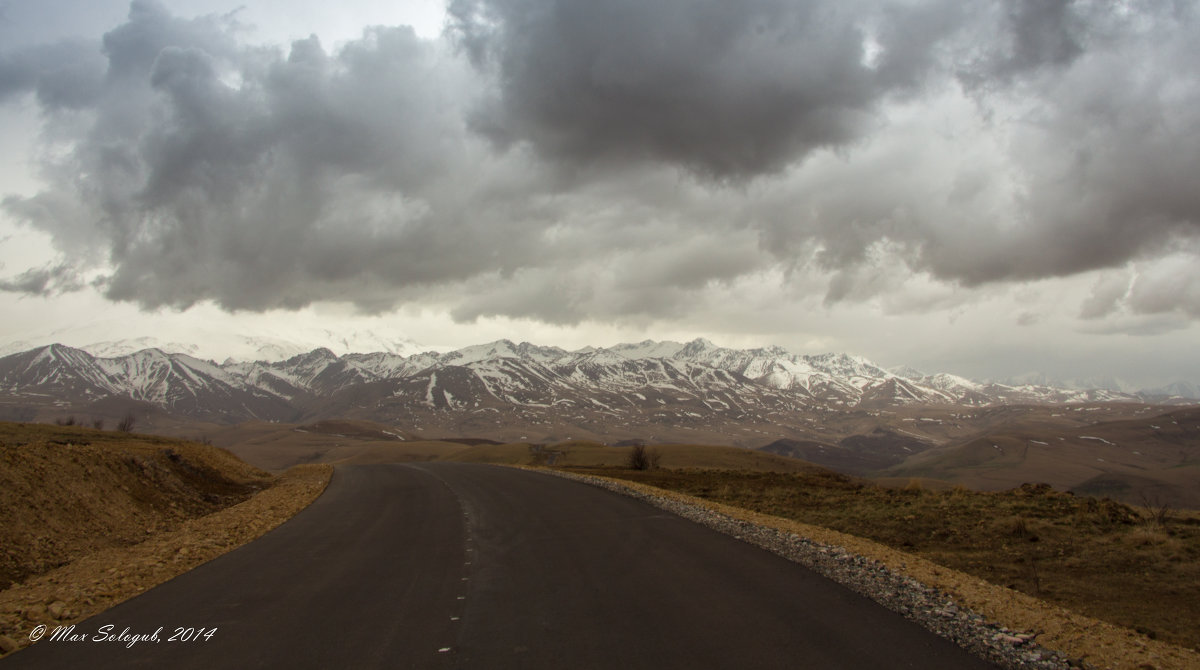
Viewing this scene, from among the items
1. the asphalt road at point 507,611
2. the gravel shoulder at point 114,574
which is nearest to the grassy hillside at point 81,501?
the gravel shoulder at point 114,574

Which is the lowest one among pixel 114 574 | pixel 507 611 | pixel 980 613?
pixel 114 574

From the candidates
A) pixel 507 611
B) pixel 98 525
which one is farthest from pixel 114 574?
pixel 507 611

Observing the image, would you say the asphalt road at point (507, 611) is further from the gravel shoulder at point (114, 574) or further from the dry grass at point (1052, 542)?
the dry grass at point (1052, 542)

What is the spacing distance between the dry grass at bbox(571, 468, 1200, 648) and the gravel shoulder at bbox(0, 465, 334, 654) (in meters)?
16.0

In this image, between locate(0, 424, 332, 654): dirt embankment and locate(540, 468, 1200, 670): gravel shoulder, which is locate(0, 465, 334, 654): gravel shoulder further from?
locate(540, 468, 1200, 670): gravel shoulder

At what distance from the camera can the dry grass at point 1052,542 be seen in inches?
454

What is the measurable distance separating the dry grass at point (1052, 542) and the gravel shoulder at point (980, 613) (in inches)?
42.8

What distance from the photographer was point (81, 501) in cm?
1962

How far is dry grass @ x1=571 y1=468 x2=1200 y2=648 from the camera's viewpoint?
11.5 metres

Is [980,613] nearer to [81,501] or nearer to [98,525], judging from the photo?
[98,525]

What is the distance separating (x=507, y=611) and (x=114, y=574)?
871 cm

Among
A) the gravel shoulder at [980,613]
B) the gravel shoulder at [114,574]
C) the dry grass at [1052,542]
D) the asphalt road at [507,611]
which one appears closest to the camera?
the asphalt road at [507,611]

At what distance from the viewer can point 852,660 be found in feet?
24.9

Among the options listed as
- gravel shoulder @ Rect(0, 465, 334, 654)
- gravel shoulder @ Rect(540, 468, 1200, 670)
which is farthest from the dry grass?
gravel shoulder @ Rect(0, 465, 334, 654)
